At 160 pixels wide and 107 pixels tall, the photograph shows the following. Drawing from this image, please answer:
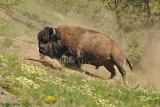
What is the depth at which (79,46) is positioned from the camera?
1533cm

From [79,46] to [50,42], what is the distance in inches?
43.1

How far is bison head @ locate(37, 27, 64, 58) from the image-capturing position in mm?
15070

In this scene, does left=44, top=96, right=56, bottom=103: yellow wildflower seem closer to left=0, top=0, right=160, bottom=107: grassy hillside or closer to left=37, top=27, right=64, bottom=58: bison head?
left=0, top=0, right=160, bottom=107: grassy hillside

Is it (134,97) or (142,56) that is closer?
(134,97)

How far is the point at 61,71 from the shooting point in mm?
13039

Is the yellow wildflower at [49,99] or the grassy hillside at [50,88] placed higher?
the yellow wildflower at [49,99]

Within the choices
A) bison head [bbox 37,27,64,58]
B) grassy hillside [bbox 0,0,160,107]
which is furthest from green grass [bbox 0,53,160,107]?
bison head [bbox 37,27,64,58]

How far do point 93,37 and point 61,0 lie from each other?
28129 mm

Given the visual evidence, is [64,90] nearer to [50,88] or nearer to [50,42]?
[50,88]

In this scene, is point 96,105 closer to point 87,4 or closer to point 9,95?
point 9,95

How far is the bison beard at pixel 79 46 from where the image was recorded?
1514 cm

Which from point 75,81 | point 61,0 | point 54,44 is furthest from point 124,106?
point 61,0

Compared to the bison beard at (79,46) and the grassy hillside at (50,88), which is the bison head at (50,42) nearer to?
the bison beard at (79,46)

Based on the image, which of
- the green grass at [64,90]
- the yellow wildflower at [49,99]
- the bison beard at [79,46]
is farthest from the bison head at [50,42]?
the yellow wildflower at [49,99]
